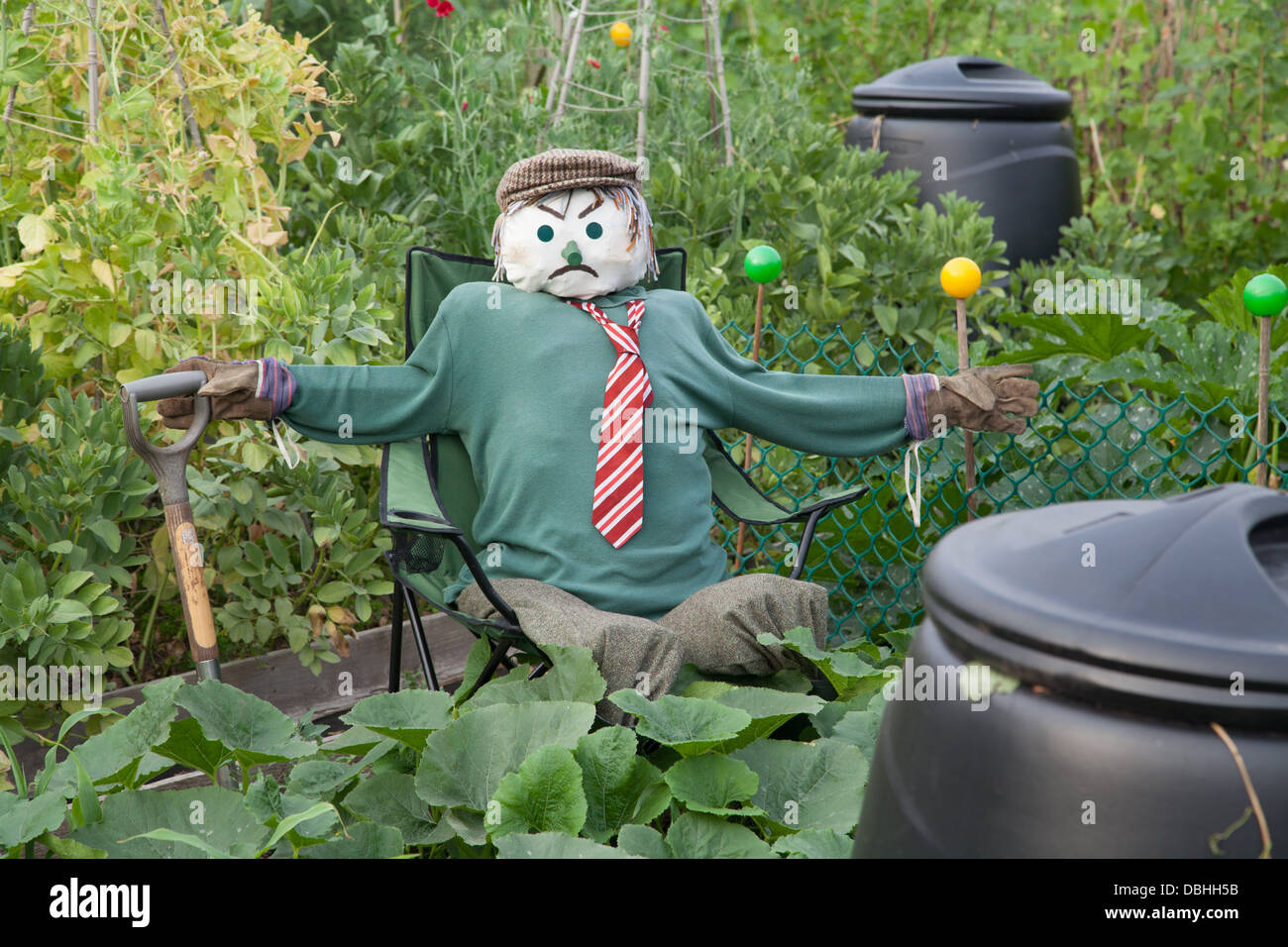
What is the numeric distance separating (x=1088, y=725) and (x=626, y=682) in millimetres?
1258

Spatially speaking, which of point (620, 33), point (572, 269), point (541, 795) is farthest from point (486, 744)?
point (620, 33)

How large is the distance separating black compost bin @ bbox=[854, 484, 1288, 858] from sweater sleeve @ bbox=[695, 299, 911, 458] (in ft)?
4.80

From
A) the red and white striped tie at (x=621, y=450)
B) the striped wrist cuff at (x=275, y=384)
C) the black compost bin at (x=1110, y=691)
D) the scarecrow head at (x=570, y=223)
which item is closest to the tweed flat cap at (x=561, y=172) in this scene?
the scarecrow head at (x=570, y=223)

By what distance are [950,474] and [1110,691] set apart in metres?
2.17

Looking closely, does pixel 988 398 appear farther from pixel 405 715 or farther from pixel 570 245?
pixel 405 715

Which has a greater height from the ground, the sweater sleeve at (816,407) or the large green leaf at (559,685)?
the sweater sleeve at (816,407)

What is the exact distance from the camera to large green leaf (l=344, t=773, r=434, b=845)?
1.93m

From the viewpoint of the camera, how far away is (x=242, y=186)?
315 cm

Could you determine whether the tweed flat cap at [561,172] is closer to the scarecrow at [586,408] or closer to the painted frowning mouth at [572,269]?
the scarecrow at [586,408]

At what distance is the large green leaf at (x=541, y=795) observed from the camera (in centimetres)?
178

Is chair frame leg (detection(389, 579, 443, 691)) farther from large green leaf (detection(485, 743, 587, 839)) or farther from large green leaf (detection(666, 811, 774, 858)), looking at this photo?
large green leaf (detection(666, 811, 774, 858))

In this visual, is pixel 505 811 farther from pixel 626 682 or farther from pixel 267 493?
pixel 267 493

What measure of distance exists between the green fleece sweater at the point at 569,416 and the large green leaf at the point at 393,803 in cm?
56

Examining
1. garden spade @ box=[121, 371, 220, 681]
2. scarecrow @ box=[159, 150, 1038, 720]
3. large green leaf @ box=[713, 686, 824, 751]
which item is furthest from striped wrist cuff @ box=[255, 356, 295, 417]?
large green leaf @ box=[713, 686, 824, 751]
